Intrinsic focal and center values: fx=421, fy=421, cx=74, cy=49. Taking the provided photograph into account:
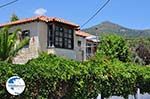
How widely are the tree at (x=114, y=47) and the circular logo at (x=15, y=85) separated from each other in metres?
25.1

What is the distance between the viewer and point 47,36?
39094 mm

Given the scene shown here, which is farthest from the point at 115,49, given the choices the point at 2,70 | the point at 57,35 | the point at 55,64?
the point at 2,70

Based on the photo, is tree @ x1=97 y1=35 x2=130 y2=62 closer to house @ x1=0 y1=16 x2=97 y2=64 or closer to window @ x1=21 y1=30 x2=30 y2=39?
house @ x1=0 y1=16 x2=97 y2=64

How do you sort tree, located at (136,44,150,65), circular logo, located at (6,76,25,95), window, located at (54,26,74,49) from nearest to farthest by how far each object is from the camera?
1. circular logo, located at (6,76,25,95)
2. window, located at (54,26,74,49)
3. tree, located at (136,44,150,65)

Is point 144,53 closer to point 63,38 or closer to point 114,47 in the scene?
point 114,47

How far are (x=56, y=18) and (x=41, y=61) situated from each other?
21.6 metres

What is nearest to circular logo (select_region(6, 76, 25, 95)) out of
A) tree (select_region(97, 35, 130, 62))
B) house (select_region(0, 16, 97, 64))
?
house (select_region(0, 16, 97, 64))

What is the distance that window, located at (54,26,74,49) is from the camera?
3968cm

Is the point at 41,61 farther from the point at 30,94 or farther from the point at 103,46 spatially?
the point at 103,46

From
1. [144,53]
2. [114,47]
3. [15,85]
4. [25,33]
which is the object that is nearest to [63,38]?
[25,33]

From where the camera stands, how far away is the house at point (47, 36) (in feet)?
127

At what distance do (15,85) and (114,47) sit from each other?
25.4 metres

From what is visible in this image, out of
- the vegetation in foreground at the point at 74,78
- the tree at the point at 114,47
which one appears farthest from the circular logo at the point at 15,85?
the tree at the point at 114,47

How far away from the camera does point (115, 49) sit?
3897cm
